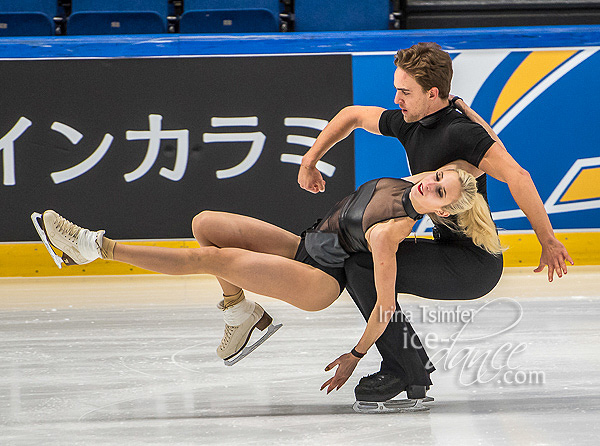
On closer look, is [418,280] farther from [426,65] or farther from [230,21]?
[230,21]

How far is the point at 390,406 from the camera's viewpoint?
2.21 metres

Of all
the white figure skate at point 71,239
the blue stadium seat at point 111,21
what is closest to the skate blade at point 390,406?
the white figure skate at point 71,239

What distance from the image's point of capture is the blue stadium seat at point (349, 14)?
5059 mm

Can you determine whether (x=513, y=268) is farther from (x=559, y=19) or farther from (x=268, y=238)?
(x=268, y=238)

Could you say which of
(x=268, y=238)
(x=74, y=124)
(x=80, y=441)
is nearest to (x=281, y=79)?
(x=74, y=124)

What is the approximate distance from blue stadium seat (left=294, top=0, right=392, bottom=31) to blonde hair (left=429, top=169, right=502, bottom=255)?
307cm

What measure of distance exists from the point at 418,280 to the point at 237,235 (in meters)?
0.57

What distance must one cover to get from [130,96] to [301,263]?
2749 mm

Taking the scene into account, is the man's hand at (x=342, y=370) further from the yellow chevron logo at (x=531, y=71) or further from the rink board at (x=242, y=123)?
the yellow chevron logo at (x=531, y=71)

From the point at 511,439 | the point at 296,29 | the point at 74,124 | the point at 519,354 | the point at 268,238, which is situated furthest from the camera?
the point at 296,29

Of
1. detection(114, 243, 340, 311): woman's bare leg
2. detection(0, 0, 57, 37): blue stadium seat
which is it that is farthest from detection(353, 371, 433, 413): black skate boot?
detection(0, 0, 57, 37): blue stadium seat

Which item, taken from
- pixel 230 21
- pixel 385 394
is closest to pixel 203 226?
pixel 385 394

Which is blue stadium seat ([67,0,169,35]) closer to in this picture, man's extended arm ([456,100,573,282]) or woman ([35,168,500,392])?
woman ([35,168,500,392])

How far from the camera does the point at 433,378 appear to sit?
2.54m
